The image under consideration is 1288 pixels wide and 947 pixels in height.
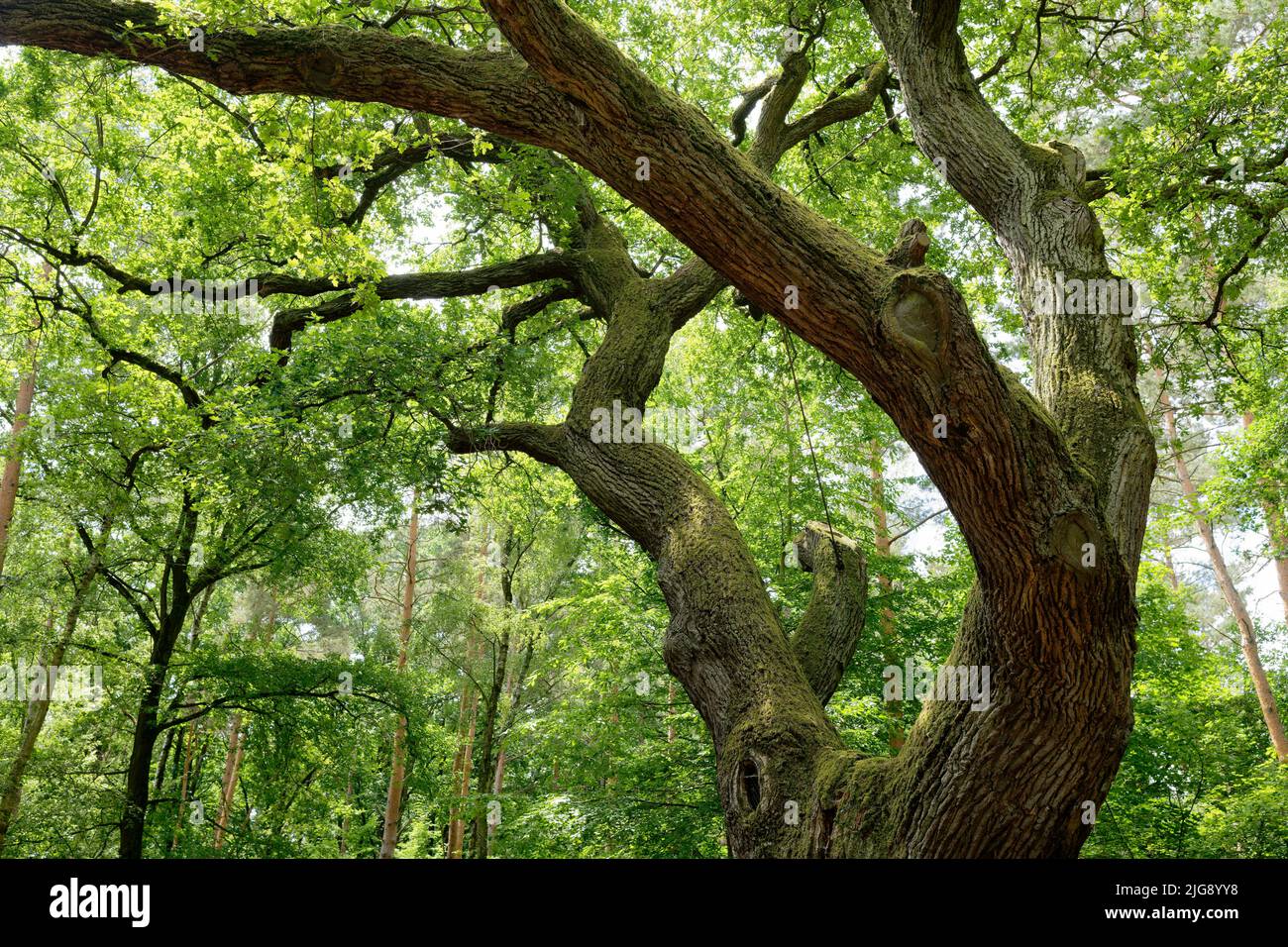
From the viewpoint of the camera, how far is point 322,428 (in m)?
6.25

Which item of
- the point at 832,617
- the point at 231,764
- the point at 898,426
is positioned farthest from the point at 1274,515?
the point at 231,764

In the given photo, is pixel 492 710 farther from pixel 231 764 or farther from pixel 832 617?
pixel 832 617

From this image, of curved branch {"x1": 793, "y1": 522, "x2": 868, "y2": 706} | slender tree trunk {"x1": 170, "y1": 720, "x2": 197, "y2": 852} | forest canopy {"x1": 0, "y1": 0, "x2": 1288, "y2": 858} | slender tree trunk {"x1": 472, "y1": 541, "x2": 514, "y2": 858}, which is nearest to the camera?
forest canopy {"x1": 0, "y1": 0, "x2": 1288, "y2": 858}

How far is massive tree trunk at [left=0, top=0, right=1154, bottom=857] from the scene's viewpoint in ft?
→ 8.89

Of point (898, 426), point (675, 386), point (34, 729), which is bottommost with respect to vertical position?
point (34, 729)

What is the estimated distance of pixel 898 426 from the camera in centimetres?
296

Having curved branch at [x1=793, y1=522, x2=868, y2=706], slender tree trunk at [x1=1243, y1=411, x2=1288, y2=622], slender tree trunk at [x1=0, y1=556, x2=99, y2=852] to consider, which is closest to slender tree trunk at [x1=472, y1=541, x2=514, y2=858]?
slender tree trunk at [x1=0, y1=556, x2=99, y2=852]

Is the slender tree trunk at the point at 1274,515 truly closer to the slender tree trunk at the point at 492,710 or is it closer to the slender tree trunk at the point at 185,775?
the slender tree trunk at the point at 492,710

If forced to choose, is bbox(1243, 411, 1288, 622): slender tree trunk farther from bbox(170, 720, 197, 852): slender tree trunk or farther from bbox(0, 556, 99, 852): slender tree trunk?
bbox(170, 720, 197, 852): slender tree trunk

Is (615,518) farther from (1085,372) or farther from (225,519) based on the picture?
(225,519)

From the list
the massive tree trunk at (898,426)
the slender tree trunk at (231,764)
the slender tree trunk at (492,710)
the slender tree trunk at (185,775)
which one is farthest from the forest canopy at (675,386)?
the slender tree trunk at (231,764)

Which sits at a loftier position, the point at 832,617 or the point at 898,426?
the point at 898,426

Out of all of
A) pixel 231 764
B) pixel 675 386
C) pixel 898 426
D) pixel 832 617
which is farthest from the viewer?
pixel 231 764
